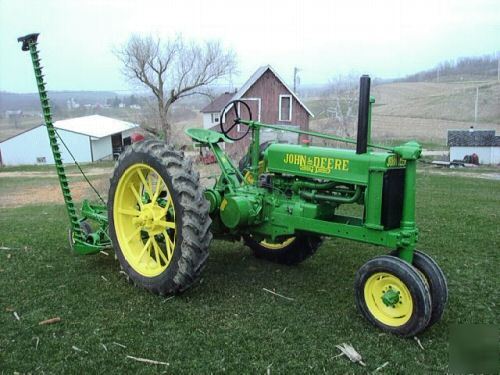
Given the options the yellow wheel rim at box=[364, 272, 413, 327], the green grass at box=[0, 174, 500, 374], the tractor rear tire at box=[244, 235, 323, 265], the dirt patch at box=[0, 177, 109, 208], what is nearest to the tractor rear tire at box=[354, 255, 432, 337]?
the yellow wheel rim at box=[364, 272, 413, 327]

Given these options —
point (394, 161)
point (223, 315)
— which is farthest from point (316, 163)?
point (223, 315)

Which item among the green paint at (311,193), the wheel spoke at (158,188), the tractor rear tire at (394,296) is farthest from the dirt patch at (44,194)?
the tractor rear tire at (394,296)

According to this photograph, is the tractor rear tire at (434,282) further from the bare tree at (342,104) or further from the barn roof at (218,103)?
the barn roof at (218,103)

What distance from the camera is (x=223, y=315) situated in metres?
4.28

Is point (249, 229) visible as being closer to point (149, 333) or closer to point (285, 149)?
point (285, 149)

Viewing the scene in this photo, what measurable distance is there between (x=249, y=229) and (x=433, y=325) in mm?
1999

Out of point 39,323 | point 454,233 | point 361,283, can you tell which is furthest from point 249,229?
point 454,233

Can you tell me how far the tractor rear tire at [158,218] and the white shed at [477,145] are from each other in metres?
Answer: 24.9

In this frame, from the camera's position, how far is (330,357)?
3539mm

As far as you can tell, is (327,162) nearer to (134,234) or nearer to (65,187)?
(134,234)

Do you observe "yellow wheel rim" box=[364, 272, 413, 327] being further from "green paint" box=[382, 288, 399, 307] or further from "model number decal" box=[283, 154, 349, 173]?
"model number decal" box=[283, 154, 349, 173]

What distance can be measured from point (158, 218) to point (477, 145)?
25.6m

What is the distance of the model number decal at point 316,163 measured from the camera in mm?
4367

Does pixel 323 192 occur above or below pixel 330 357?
above
